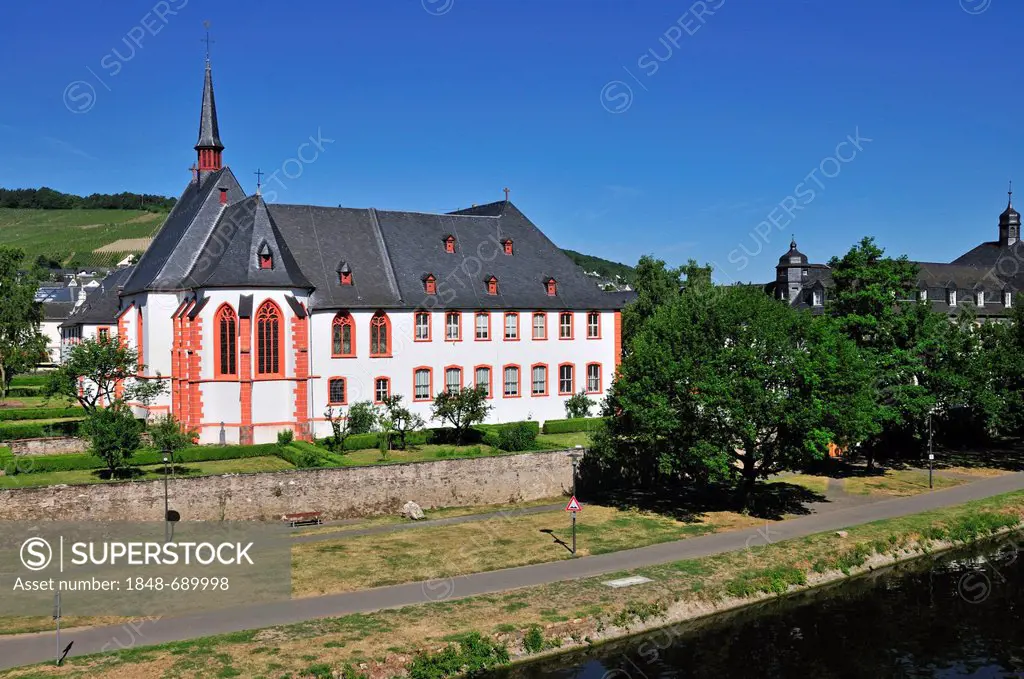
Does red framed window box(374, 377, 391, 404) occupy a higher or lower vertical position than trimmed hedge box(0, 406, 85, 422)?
higher

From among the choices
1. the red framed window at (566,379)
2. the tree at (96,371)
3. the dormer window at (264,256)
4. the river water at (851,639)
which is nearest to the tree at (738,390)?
the river water at (851,639)

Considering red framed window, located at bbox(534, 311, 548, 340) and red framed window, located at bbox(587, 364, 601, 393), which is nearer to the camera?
red framed window, located at bbox(534, 311, 548, 340)

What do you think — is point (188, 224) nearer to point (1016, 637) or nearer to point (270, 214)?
point (270, 214)

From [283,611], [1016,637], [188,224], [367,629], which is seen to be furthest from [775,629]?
[188,224]

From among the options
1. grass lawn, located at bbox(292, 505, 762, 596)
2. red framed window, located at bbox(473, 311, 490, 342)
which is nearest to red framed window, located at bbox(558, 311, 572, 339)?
red framed window, located at bbox(473, 311, 490, 342)

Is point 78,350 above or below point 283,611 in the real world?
above

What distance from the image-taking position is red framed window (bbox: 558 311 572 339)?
59375mm

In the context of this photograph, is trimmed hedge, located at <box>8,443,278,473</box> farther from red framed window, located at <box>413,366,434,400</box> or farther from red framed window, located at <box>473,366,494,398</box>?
red framed window, located at <box>473,366,494,398</box>

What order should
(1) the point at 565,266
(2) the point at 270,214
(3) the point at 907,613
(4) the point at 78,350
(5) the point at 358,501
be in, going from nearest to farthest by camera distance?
1. (3) the point at 907,613
2. (5) the point at 358,501
3. (4) the point at 78,350
4. (2) the point at 270,214
5. (1) the point at 565,266

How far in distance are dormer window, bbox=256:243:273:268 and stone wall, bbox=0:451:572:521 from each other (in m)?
17.0

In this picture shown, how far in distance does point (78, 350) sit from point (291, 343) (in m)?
10.6

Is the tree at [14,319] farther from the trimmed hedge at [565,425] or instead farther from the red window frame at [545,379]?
the trimmed hedge at [565,425]

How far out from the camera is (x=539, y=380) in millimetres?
58250

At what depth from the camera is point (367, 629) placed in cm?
2386
